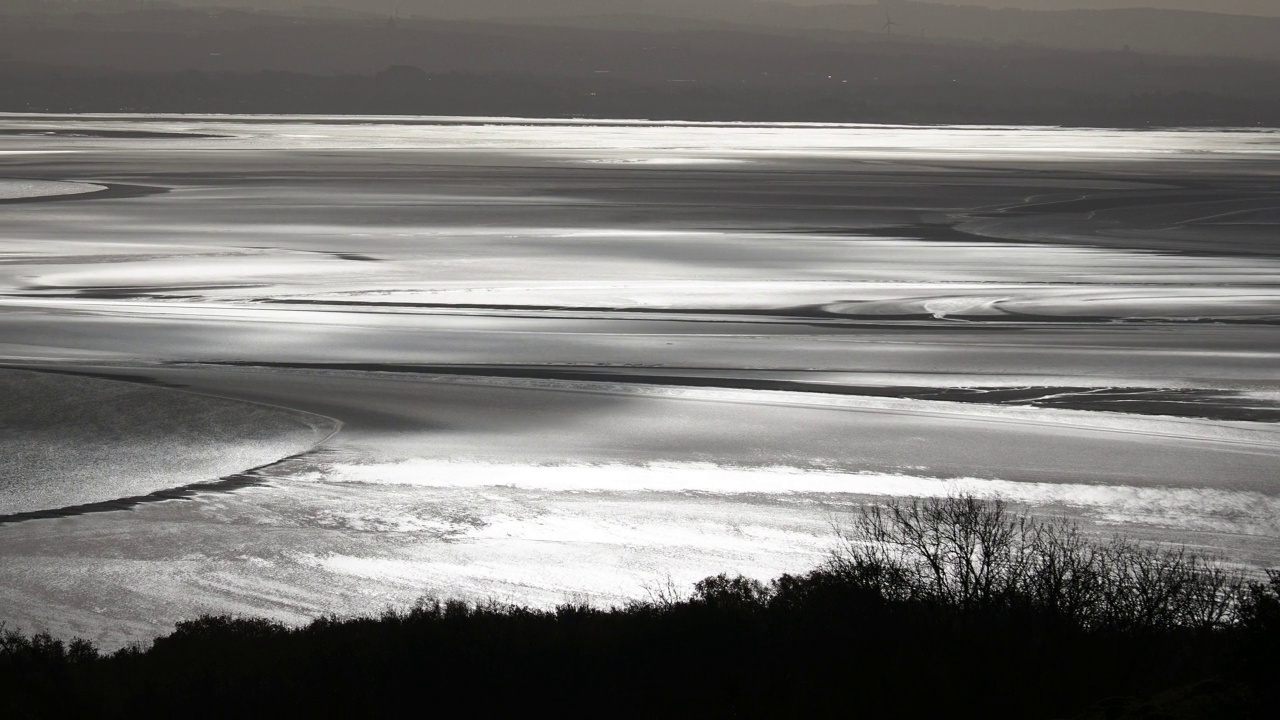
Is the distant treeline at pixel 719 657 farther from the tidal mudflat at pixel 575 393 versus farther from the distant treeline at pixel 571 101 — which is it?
the distant treeline at pixel 571 101

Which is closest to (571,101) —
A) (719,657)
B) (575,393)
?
(575,393)

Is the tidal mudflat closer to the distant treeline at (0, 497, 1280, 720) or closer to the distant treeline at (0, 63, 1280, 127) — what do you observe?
the distant treeline at (0, 497, 1280, 720)

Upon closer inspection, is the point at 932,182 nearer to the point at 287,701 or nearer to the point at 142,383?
the point at 142,383

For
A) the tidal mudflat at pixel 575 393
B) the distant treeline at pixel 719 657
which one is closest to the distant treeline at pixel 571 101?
the tidal mudflat at pixel 575 393

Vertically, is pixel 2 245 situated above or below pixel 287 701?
above

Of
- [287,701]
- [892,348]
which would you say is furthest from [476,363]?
[287,701]

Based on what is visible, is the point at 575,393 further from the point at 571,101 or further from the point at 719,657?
the point at 571,101
